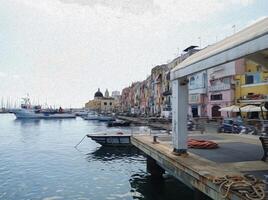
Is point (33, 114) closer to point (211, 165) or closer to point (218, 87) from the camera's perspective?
point (218, 87)

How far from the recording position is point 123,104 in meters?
152

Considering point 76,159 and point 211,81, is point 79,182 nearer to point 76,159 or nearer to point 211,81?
point 76,159

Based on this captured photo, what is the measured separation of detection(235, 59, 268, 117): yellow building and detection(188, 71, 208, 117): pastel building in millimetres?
10228

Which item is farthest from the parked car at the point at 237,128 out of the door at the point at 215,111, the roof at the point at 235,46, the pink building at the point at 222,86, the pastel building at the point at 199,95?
the pastel building at the point at 199,95

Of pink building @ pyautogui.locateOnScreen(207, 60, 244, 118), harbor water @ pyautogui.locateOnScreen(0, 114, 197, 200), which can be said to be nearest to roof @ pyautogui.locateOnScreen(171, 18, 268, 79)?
harbor water @ pyautogui.locateOnScreen(0, 114, 197, 200)

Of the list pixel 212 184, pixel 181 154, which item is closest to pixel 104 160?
pixel 181 154

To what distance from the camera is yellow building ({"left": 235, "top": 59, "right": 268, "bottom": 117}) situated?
4091 cm

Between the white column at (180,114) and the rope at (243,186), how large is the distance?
423 centimetres

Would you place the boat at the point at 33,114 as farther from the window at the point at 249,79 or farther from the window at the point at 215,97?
the window at the point at 249,79

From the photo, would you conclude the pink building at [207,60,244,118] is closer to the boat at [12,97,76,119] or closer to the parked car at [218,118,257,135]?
the parked car at [218,118,257,135]

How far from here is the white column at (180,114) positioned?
1256cm

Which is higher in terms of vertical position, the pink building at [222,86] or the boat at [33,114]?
the pink building at [222,86]

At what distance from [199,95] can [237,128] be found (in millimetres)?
34120

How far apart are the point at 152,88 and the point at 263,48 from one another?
88.8 metres
